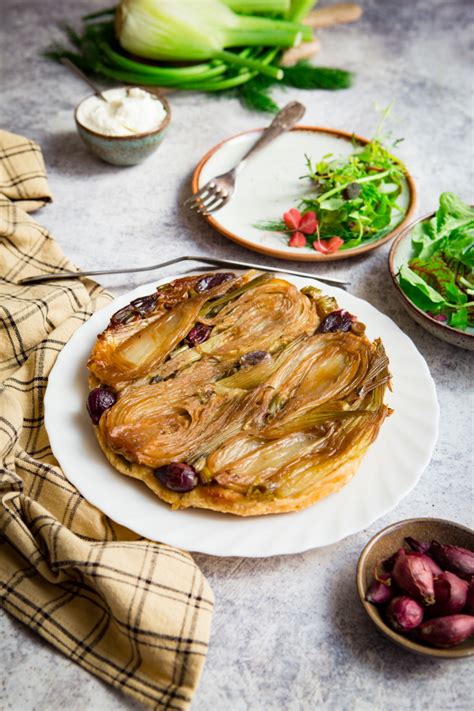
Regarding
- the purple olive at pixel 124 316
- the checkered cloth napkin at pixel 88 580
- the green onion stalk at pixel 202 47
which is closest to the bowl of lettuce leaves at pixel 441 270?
the purple olive at pixel 124 316

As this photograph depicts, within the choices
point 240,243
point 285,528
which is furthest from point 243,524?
point 240,243

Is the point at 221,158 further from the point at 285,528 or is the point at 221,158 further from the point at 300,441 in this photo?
the point at 285,528

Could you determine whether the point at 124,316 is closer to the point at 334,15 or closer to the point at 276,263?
the point at 276,263

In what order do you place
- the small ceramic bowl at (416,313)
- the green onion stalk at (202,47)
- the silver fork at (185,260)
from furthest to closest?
the green onion stalk at (202,47), the silver fork at (185,260), the small ceramic bowl at (416,313)

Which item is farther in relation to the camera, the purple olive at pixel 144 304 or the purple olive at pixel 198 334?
the purple olive at pixel 144 304

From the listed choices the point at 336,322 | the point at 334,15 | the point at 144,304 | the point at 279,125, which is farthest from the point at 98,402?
the point at 334,15

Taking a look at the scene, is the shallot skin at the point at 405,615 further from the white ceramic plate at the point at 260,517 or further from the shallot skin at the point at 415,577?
the white ceramic plate at the point at 260,517
